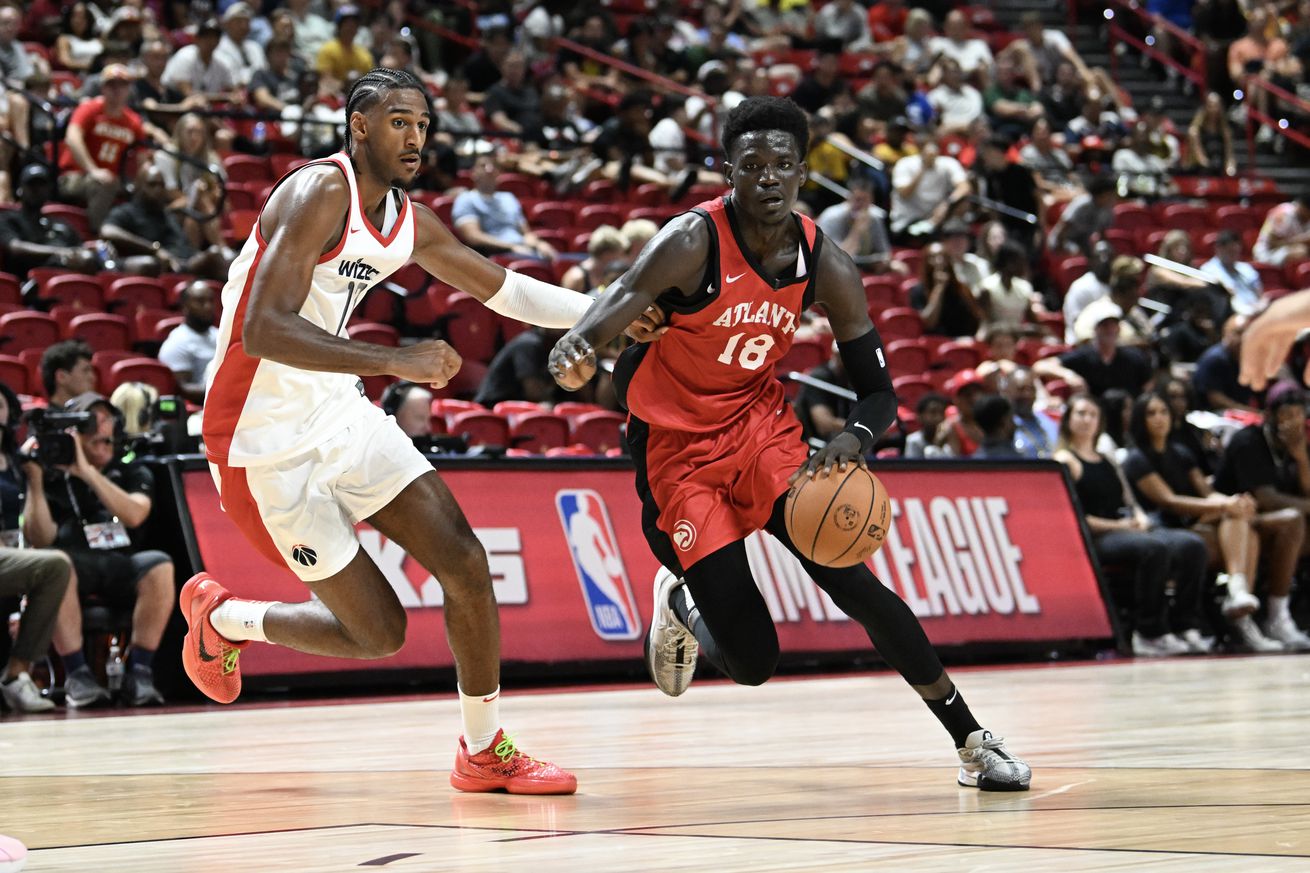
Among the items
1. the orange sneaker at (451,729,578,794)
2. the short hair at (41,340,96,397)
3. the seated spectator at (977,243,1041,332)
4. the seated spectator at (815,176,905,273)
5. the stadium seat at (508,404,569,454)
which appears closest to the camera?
the orange sneaker at (451,729,578,794)

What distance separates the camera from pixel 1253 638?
11656 millimetres

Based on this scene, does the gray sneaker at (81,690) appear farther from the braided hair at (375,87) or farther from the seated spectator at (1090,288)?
the seated spectator at (1090,288)

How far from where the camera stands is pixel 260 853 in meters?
3.97

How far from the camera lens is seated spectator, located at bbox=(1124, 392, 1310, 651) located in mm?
11664

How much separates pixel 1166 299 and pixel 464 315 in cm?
681

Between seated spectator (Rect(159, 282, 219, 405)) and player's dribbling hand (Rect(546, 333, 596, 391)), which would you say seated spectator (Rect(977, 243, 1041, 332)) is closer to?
seated spectator (Rect(159, 282, 219, 405))

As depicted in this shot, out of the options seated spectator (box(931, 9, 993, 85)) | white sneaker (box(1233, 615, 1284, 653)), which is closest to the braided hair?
white sneaker (box(1233, 615, 1284, 653))

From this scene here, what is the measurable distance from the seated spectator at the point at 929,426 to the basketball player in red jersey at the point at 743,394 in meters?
6.48

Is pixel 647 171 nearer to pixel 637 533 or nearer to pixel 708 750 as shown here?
pixel 637 533

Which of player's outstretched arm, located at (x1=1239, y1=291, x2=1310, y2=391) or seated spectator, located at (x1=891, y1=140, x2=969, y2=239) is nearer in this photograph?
player's outstretched arm, located at (x1=1239, y1=291, x2=1310, y2=391)

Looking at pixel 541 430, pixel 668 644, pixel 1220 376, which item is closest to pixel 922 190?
pixel 1220 376

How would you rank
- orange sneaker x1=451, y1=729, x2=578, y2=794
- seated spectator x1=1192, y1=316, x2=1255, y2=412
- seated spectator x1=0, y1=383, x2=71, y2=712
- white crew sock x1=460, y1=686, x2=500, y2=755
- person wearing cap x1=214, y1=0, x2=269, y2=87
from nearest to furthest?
1. orange sneaker x1=451, y1=729, x2=578, y2=794
2. white crew sock x1=460, y1=686, x2=500, y2=755
3. seated spectator x1=0, y1=383, x2=71, y2=712
4. seated spectator x1=1192, y1=316, x2=1255, y2=412
5. person wearing cap x1=214, y1=0, x2=269, y2=87

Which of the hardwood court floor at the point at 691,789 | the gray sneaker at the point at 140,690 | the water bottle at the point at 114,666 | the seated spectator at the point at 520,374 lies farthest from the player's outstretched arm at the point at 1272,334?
the seated spectator at the point at 520,374

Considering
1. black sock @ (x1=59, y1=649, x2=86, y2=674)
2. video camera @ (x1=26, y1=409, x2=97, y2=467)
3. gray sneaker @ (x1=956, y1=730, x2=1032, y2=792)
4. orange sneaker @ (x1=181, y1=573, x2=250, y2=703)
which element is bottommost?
black sock @ (x1=59, y1=649, x2=86, y2=674)
